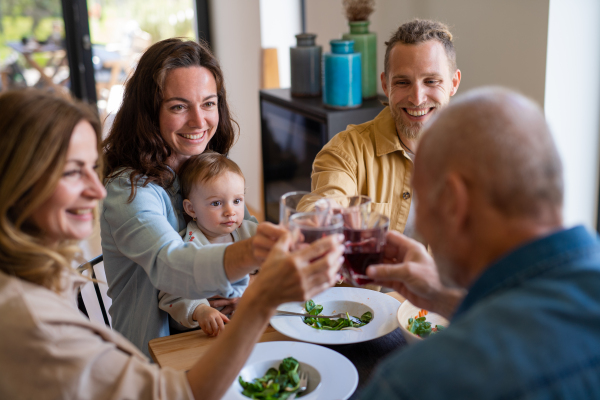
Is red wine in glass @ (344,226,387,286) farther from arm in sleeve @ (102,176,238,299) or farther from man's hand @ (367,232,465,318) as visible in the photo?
arm in sleeve @ (102,176,238,299)

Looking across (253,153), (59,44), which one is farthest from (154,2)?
(253,153)

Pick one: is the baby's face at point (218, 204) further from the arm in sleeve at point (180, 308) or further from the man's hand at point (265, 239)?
the man's hand at point (265, 239)

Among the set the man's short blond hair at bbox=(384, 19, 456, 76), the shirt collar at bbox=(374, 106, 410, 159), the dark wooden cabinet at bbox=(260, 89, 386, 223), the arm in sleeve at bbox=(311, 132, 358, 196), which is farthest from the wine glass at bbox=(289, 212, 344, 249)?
the dark wooden cabinet at bbox=(260, 89, 386, 223)

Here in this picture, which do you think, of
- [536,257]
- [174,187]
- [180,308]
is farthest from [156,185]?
[536,257]

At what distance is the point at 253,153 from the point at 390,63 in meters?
2.83

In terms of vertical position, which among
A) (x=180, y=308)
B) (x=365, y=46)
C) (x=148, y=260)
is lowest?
(x=180, y=308)

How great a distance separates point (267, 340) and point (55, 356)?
57 cm

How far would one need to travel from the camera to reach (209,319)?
1.48m

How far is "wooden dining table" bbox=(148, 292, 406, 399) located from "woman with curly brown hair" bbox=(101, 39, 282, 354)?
0.12m

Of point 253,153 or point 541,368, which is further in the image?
point 253,153

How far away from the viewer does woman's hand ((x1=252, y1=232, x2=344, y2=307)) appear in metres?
1.00

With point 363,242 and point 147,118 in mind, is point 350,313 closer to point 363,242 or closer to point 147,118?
point 363,242

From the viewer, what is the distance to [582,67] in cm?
217

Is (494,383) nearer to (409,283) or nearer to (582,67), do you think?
(409,283)
